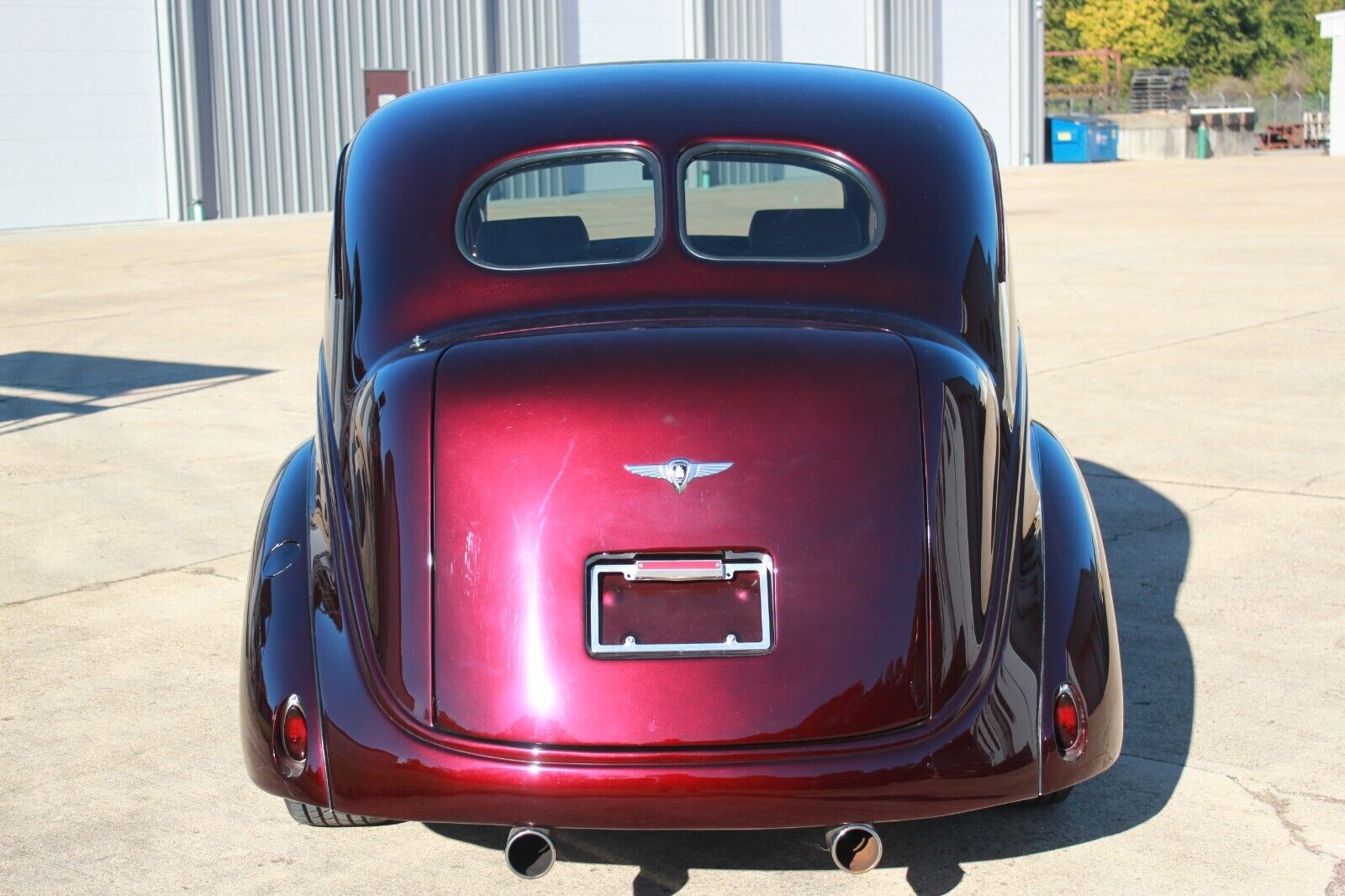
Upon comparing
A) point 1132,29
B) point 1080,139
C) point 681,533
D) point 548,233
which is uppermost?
point 1132,29

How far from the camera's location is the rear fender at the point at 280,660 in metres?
3.08

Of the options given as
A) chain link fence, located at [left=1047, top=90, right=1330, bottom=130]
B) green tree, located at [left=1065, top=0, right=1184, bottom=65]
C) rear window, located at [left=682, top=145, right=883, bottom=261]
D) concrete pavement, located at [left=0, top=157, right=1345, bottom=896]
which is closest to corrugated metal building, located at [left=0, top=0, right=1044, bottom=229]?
concrete pavement, located at [left=0, top=157, right=1345, bottom=896]

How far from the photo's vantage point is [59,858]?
11.5ft

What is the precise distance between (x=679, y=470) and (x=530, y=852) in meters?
0.77

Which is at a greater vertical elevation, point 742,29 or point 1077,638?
point 742,29

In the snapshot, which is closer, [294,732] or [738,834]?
[294,732]

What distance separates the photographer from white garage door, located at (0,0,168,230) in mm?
24672

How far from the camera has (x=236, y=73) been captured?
27.2 meters

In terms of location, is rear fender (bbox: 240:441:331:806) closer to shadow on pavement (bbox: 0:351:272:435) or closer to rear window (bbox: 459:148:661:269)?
rear window (bbox: 459:148:661:269)

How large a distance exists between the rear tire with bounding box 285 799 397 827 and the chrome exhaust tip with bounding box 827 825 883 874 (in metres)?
1.08

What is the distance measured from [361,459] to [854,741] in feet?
3.79

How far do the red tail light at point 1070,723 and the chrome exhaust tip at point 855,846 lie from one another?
1.53ft

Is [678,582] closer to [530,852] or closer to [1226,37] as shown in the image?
[530,852]

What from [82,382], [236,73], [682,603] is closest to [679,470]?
[682,603]
